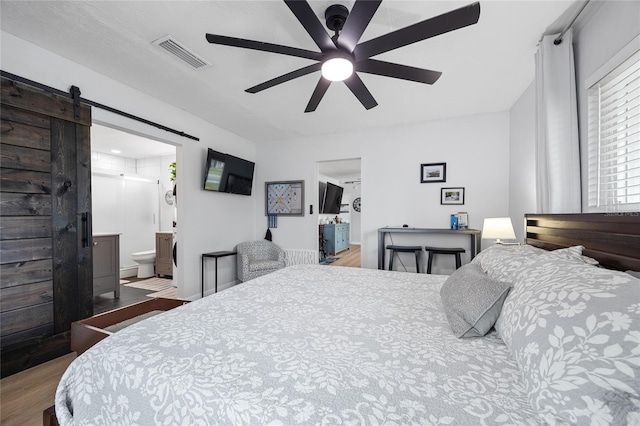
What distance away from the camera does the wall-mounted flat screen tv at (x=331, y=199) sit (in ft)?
24.2

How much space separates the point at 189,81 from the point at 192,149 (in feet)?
3.70

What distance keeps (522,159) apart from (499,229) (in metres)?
1.09

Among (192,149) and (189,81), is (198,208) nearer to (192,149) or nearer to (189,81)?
(192,149)

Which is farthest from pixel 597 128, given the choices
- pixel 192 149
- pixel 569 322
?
pixel 192 149

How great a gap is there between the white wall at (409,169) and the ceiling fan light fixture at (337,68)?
95.5 inches

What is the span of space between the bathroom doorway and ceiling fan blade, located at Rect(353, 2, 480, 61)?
399cm

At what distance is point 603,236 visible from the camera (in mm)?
1150

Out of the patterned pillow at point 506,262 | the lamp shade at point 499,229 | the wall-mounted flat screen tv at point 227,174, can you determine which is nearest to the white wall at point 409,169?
the wall-mounted flat screen tv at point 227,174

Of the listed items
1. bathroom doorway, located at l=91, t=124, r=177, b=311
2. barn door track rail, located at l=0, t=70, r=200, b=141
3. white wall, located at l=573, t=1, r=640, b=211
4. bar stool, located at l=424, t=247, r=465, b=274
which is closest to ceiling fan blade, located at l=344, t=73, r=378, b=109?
white wall, located at l=573, t=1, r=640, b=211

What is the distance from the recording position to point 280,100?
122 inches

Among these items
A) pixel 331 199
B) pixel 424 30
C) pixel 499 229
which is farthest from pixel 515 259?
pixel 331 199

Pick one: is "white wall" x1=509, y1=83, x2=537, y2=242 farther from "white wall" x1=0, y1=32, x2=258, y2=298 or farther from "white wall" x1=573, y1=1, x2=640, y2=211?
"white wall" x1=0, y1=32, x2=258, y2=298

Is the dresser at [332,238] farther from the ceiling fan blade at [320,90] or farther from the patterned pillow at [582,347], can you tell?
the patterned pillow at [582,347]

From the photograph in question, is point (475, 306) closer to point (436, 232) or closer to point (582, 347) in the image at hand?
point (582, 347)
